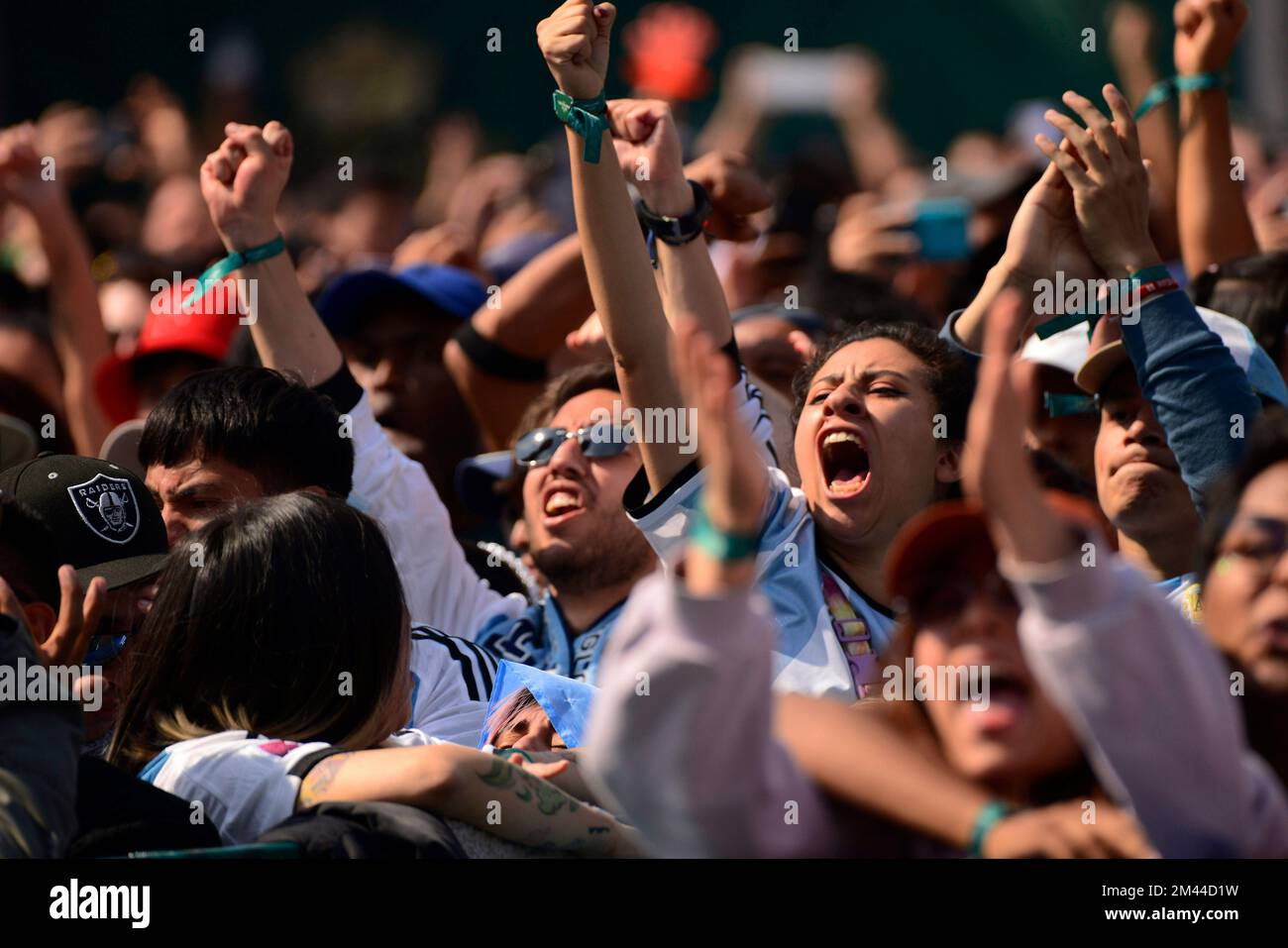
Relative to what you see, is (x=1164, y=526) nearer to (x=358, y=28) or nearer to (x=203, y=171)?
(x=203, y=171)

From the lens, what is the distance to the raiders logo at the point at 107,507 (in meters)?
3.14

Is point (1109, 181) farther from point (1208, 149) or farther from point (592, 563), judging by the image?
point (592, 563)

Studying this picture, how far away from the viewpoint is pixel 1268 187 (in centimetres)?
643

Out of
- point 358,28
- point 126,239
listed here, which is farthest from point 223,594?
point 358,28

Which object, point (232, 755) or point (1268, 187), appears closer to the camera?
point (232, 755)

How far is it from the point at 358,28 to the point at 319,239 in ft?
13.8

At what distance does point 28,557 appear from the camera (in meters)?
2.82

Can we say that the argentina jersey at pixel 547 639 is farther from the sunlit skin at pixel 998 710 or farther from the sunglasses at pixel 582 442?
the sunlit skin at pixel 998 710

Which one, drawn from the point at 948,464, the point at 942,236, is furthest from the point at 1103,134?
the point at 942,236

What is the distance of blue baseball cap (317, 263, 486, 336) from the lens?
4809mm

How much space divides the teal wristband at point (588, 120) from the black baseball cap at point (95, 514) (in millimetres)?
1055

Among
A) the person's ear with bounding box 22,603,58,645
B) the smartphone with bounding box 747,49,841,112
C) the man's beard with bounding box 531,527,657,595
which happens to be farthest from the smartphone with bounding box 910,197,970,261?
the smartphone with bounding box 747,49,841,112
